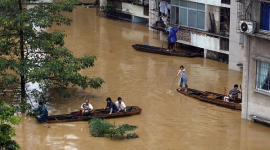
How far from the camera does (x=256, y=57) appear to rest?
21.5 metres

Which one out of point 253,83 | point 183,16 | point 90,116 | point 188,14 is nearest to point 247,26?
point 253,83

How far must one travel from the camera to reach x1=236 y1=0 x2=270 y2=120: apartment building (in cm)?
2097

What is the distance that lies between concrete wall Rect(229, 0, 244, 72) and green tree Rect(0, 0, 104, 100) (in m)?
7.43

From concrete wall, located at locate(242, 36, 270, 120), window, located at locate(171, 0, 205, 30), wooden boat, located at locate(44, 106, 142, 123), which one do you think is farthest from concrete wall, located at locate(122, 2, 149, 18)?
concrete wall, located at locate(242, 36, 270, 120)

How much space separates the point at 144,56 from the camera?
107 feet

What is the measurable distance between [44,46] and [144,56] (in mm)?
9693

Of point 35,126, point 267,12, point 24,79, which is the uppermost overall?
point 267,12

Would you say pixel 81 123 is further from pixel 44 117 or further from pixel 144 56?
pixel 144 56

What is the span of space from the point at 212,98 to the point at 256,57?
3538 millimetres

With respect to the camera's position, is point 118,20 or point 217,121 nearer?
point 217,121

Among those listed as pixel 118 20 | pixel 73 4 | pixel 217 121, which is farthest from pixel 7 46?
pixel 118 20

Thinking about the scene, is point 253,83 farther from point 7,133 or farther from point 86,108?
point 7,133

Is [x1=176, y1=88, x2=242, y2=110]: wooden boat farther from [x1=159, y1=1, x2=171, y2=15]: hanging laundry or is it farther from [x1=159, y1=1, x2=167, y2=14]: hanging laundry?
[x1=159, y1=1, x2=167, y2=14]: hanging laundry

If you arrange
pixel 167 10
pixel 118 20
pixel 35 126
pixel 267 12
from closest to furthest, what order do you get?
pixel 267 12, pixel 35 126, pixel 167 10, pixel 118 20
